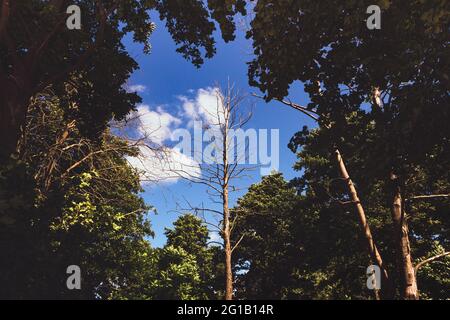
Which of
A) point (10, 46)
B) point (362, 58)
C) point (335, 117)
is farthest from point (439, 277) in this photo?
point (10, 46)

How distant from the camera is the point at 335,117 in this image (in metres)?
8.89

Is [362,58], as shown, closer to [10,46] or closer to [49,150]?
[10,46]
